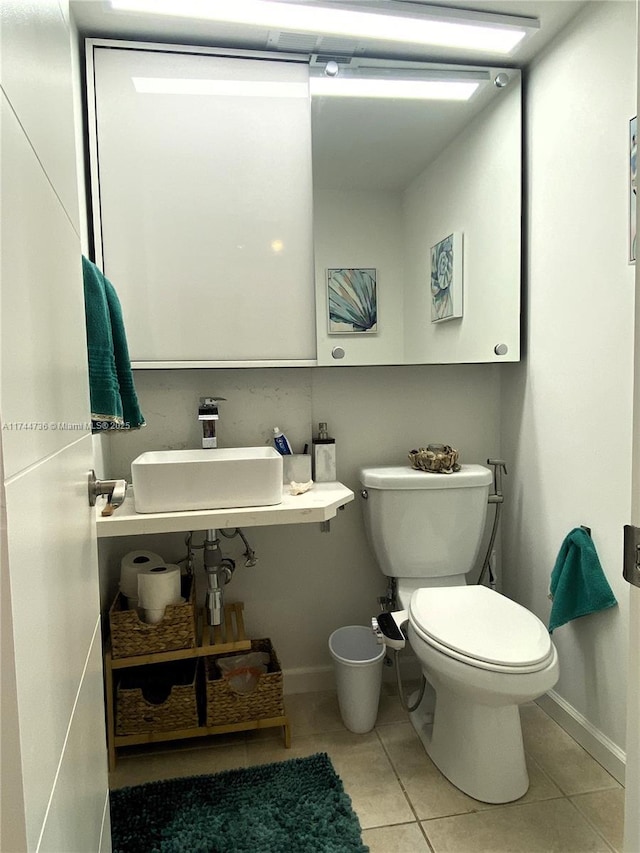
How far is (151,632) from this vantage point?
5.33 ft

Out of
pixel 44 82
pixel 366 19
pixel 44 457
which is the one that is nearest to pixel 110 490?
pixel 44 457

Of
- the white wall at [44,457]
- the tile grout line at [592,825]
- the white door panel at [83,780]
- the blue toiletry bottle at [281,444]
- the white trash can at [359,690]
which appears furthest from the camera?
the blue toiletry bottle at [281,444]

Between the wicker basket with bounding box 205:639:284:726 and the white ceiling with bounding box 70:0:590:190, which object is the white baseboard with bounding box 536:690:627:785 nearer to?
the wicker basket with bounding box 205:639:284:726

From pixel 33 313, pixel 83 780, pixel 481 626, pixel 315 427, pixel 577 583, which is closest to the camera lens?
pixel 33 313

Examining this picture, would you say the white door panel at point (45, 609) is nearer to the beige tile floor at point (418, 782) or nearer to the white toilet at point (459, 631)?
the white toilet at point (459, 631)

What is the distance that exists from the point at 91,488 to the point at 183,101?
140 cm

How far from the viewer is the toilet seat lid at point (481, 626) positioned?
1355 mm

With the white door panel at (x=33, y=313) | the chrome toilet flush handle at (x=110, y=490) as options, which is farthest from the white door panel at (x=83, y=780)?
the white door panel at (x=33, y=313)

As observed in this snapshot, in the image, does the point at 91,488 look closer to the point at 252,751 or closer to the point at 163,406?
the point at 163,406

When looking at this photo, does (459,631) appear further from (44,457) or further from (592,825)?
(44,457)

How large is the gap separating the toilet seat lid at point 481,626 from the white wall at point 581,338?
0.90ft

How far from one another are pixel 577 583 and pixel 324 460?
874 mm

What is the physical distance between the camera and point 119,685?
168cm

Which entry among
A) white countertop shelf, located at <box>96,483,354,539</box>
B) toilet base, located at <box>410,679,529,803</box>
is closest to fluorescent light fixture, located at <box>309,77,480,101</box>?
white countertop shelf, located at <box>96,483,354,539</box>
